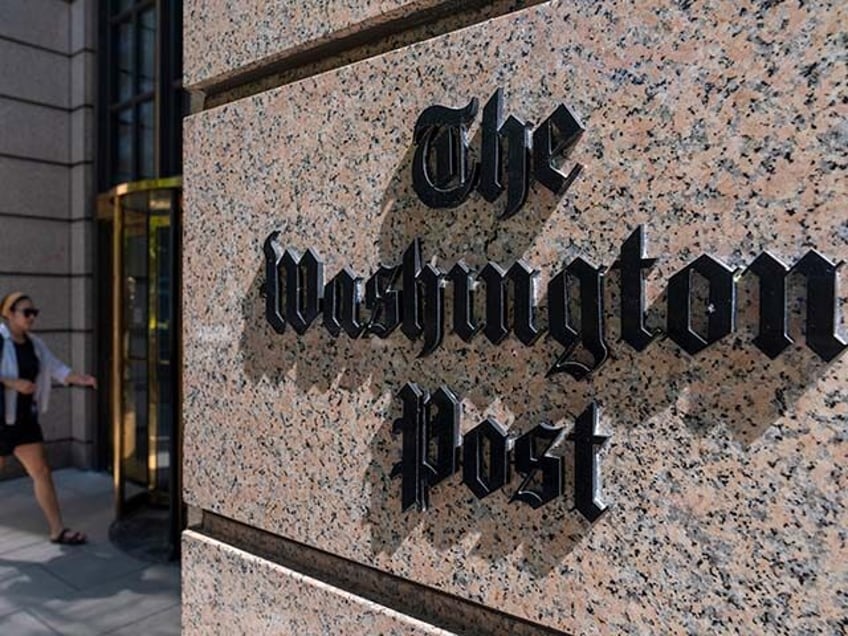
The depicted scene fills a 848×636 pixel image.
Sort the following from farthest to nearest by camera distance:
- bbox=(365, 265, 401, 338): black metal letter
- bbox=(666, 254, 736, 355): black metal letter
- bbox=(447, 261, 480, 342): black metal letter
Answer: bbox=(365, 265, 401, 338): black metal letter < bbox=(447, 261, 480, 342): black metal letter < bbox=(666, 254, 736, 355): black metal letter

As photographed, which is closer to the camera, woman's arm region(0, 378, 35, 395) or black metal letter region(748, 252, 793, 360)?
black metal letter region(748, 252, 793, 360)

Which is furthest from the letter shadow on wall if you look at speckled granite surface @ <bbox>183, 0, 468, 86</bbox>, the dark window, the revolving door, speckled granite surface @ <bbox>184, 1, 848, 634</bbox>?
the dark window

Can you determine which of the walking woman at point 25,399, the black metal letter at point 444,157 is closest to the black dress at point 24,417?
the walking woman at point 25,399

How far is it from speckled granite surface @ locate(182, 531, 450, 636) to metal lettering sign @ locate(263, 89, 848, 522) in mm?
322

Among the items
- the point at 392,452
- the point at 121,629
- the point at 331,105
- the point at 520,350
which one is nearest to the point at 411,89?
the point at 331,105

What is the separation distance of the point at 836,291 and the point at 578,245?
475 mm

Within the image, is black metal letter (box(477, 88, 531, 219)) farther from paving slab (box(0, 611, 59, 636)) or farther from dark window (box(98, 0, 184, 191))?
dark window (box(98, 0, 184, 191))

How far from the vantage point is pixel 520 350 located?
1504 mm

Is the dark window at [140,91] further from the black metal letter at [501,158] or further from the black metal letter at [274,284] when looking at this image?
the black metal letter at [501,158]

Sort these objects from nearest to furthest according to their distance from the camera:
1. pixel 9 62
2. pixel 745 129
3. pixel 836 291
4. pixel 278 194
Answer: pixel 836 291, pixel 745 129, pixel 278 194, pixel 9 62

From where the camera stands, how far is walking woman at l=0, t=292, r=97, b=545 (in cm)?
516

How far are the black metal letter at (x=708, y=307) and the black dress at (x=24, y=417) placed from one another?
5.33 meters

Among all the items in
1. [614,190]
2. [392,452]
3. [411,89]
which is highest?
[411,89]

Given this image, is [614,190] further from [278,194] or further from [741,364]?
[278,194]
